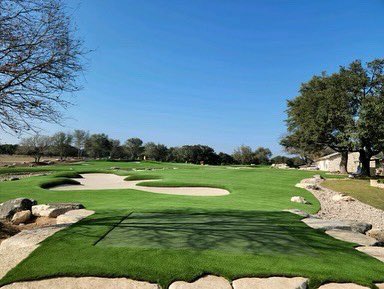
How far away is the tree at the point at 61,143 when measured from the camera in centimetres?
7156

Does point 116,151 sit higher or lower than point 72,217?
higher

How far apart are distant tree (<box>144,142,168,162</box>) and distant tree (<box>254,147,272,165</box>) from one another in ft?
A: 82.5

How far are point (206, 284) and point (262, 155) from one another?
90.7m

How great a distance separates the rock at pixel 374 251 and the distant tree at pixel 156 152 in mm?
76907

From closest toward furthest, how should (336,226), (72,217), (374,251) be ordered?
1. (374,251)
2. (336,226)
3. (72,217)

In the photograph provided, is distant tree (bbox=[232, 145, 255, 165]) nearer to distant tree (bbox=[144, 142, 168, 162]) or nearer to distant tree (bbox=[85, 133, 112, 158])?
distant tree (bbox=[144, 142, 168, 162])

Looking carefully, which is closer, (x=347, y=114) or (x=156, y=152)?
(x=347, y=114)

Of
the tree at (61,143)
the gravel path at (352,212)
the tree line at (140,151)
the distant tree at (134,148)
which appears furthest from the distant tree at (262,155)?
the gravel path at (352,212)

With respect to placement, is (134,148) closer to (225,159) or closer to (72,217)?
(225,159)

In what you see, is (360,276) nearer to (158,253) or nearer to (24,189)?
(158,253)

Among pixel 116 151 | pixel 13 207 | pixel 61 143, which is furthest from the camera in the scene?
pixel 116 151

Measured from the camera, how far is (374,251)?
6820 millimetres

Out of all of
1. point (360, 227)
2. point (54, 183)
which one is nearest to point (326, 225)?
point (360, 227)

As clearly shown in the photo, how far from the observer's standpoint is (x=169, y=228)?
795cm
